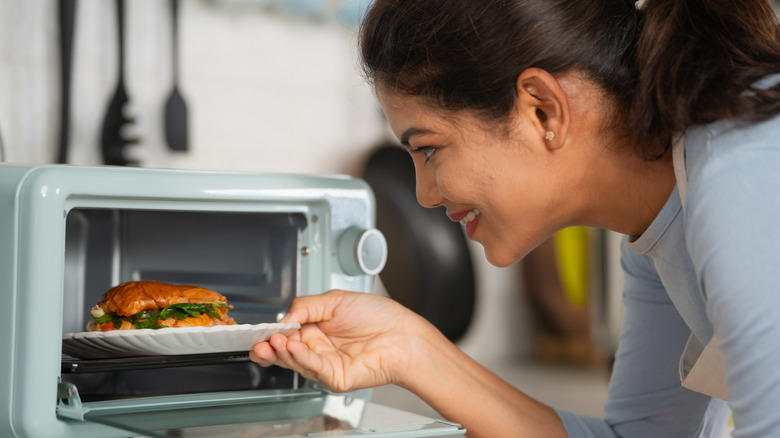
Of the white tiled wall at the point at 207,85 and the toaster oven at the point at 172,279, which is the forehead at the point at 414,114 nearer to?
the toaster oven at the point at 172,279

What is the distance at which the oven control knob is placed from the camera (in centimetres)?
87

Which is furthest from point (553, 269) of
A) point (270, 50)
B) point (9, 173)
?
point (9, 173)

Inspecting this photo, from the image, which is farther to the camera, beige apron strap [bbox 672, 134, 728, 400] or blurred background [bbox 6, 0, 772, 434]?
blurred background [bbox 6, 0, 772, 434]

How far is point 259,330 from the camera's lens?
28.5 inches

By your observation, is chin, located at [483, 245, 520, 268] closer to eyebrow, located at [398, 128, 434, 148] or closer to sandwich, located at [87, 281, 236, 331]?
eyebrow, located at [398, 128, 434, 148]

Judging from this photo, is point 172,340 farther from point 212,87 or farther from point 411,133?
point 212,87

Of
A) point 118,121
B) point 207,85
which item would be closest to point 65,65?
point 118,121

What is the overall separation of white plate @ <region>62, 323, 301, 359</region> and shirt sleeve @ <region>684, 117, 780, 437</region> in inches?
14.1

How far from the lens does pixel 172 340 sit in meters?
0.71

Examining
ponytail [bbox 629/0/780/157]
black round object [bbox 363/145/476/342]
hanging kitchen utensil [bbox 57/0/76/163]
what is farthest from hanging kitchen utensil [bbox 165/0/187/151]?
ponytail [bbox 629/0/780/157]

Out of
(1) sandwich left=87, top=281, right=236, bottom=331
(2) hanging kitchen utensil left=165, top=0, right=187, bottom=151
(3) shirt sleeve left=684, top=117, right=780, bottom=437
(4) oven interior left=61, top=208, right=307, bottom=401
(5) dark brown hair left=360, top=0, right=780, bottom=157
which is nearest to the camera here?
(3) shirt sleeve left=684, top=117, right=780, bottom=437

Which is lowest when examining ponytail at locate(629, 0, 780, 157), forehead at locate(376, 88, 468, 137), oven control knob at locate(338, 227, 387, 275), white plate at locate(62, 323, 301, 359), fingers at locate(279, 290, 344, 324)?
white plate at locate(62, 323, 301, 359)

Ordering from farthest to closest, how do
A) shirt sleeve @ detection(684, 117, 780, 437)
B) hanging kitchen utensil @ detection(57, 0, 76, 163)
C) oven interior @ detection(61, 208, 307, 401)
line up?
hanging kitchen utensil @ detection(57, 0, 76, 163), oven interior @ detection(61, 208, 307, 401), shirt sleeve @ detection(684, 117, 780, 437)

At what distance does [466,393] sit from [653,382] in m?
0.25
